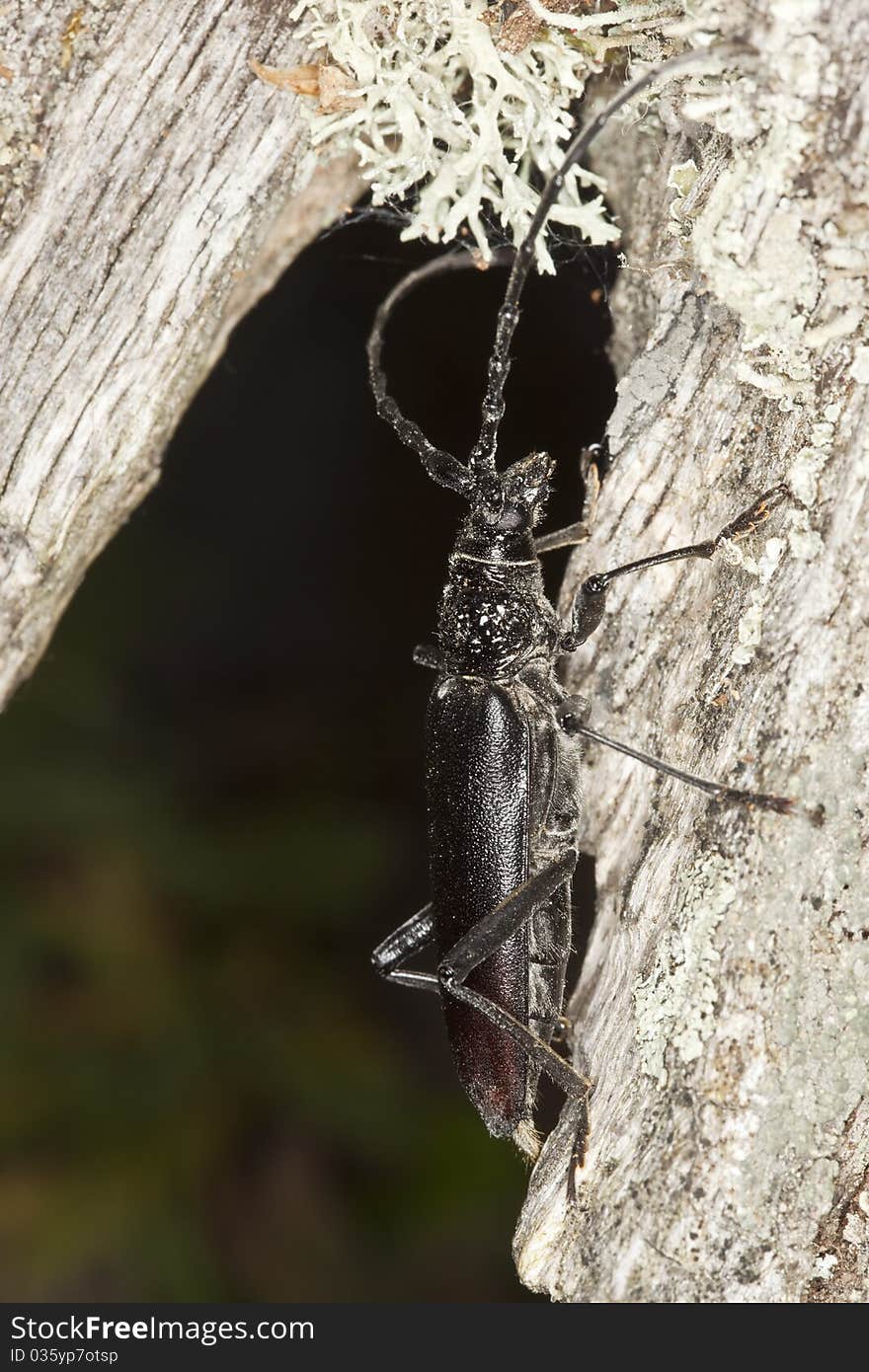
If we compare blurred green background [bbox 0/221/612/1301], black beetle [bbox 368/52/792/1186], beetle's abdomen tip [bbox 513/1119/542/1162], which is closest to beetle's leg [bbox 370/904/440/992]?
black beetle [bbox 368/52/792/1186]

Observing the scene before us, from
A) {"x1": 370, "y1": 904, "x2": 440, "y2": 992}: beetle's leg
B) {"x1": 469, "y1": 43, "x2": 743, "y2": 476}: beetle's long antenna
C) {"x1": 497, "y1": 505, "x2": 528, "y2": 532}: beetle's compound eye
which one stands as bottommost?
{"x1": 370, "y1": 904, "x2": 440, "y2": 992}: beetle's leg

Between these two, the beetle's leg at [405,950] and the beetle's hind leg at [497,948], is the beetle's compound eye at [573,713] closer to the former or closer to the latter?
the beetle's hind leg at [497,948]

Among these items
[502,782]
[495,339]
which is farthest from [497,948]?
[495,339]

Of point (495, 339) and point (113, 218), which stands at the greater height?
point (495, 339)

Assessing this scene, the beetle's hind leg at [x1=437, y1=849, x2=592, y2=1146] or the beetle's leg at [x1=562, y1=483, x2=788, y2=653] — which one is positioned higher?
the beetle's leg at [x1=562, y1=483, x2=788, y2=653]

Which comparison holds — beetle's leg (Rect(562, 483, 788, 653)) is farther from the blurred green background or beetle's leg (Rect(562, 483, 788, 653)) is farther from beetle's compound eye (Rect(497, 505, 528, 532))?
the blurred green background

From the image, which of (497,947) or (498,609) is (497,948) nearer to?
(497,947)

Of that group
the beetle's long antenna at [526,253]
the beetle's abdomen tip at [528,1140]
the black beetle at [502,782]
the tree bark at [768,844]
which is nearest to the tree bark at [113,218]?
the black beetle at [502,782]
